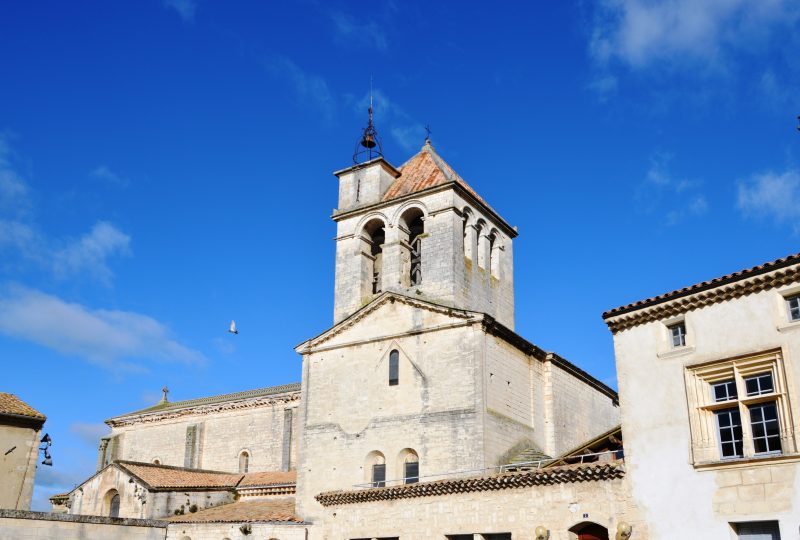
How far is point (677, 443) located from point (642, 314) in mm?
3302

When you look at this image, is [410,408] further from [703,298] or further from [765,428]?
[765,428]

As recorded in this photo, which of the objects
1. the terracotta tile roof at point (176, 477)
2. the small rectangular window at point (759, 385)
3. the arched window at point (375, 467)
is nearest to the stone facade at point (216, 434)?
the terracotta tile roof at point (176, 477)

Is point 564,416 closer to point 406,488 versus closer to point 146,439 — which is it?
point 406,488

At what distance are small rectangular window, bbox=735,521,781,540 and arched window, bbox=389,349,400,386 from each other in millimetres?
14222

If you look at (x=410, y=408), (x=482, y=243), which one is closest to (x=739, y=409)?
(x=410, y=408)

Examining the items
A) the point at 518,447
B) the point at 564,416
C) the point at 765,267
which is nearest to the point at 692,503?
the point at 765,267

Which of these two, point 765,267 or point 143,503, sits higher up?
point 765,267

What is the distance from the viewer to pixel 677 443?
18469 mm

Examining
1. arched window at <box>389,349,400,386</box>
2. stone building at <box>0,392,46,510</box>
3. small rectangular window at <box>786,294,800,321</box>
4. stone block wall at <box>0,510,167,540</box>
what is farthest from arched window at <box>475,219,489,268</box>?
stone building at <box>0,392,46,510</box>

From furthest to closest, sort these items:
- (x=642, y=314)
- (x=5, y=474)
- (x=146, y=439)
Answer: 1. (x=146, y=439)
2. (x=5, y=474)
3. (x=642, y=314)

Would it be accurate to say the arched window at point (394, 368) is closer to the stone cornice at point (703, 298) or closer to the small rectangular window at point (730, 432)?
the stone cornice at point (703, 298)

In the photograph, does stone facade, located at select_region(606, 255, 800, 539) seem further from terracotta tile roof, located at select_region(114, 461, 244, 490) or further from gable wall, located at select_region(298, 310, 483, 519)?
terracotta tile roof, located at select_region(114, 461, 244, 490)

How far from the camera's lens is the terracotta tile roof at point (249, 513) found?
29.8m

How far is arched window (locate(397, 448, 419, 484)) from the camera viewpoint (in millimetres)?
27913
